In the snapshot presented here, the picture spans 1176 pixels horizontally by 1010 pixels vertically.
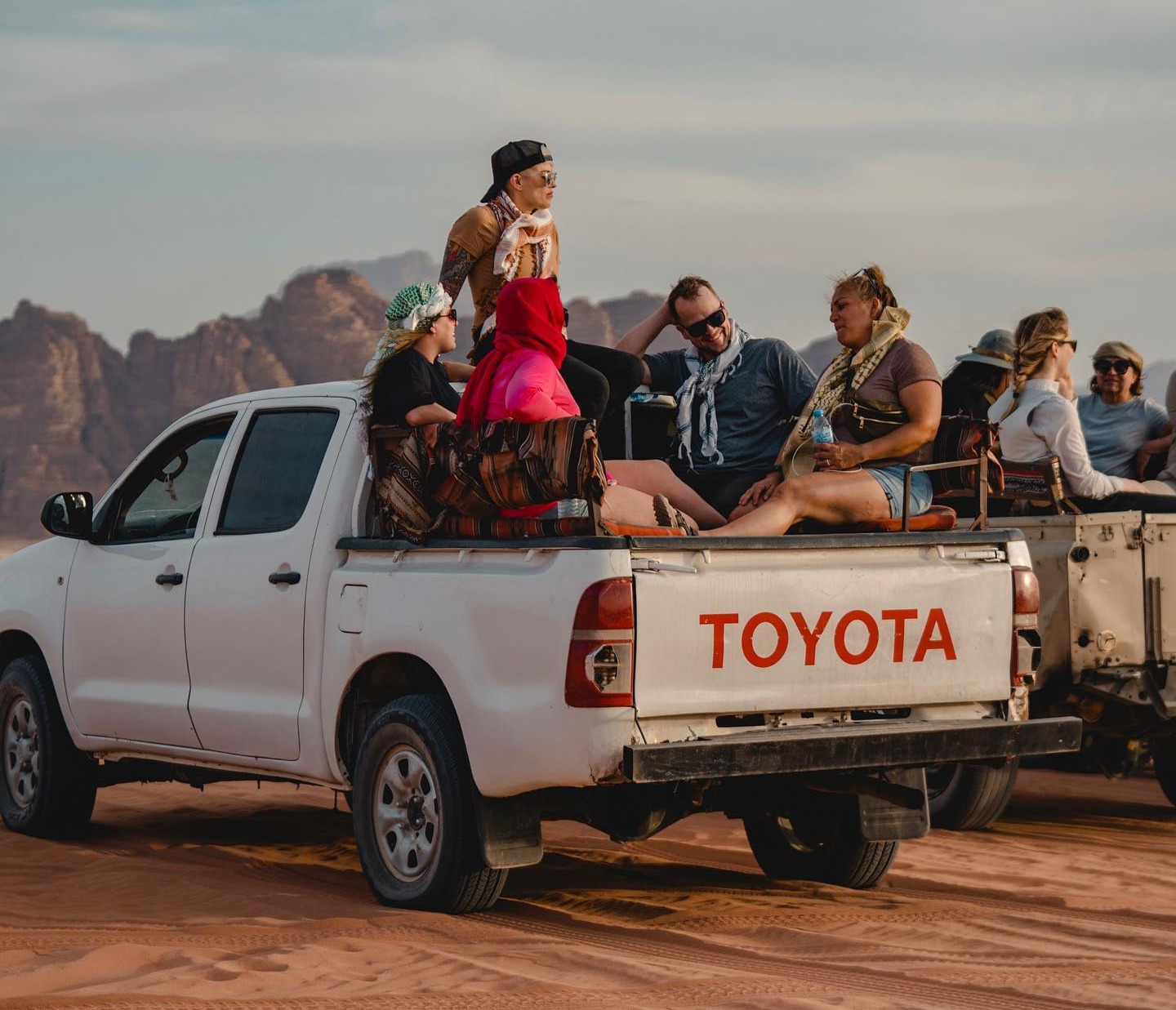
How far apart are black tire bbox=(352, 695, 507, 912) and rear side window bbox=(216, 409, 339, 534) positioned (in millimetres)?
1100

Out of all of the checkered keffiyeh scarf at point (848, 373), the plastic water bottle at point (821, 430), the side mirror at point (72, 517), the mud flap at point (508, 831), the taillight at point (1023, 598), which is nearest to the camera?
the mud flap at point (508, 831)

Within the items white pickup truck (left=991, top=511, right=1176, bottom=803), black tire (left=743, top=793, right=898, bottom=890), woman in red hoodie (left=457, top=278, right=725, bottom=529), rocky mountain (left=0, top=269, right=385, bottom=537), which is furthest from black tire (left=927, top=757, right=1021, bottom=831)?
rocky mountain (left=0, top=269, right=385, bottom=537)

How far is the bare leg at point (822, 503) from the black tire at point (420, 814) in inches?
52.3

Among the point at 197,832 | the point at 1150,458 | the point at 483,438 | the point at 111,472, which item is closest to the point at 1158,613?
the point at 1150,458

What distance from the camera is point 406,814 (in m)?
6.32

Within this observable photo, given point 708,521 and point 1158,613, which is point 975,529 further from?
point 1158,613

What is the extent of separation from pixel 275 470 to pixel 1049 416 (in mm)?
3809

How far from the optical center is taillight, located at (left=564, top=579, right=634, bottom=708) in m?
5.48

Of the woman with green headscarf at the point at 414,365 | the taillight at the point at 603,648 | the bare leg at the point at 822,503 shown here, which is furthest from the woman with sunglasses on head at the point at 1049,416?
the taillight at the point at 603,648

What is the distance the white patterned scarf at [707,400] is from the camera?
26.5 feet

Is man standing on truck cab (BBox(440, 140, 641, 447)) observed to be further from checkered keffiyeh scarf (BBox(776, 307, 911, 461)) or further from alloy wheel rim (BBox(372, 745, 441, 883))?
alloy wheel rim (BBox(372, 745, 441, 883))

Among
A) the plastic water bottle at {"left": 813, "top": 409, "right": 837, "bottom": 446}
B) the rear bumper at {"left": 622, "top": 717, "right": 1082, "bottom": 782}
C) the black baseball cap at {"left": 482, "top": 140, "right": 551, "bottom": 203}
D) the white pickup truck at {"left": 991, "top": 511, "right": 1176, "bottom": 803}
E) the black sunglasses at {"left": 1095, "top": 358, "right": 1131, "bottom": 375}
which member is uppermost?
the black baseball cap at {"left": 482, "top": 140, "right": 551, "bottom": 203}

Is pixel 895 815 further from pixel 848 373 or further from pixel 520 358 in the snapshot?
pixel 520 358

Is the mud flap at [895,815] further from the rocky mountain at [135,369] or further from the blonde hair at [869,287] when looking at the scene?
the rocky mountain at [135,369]
